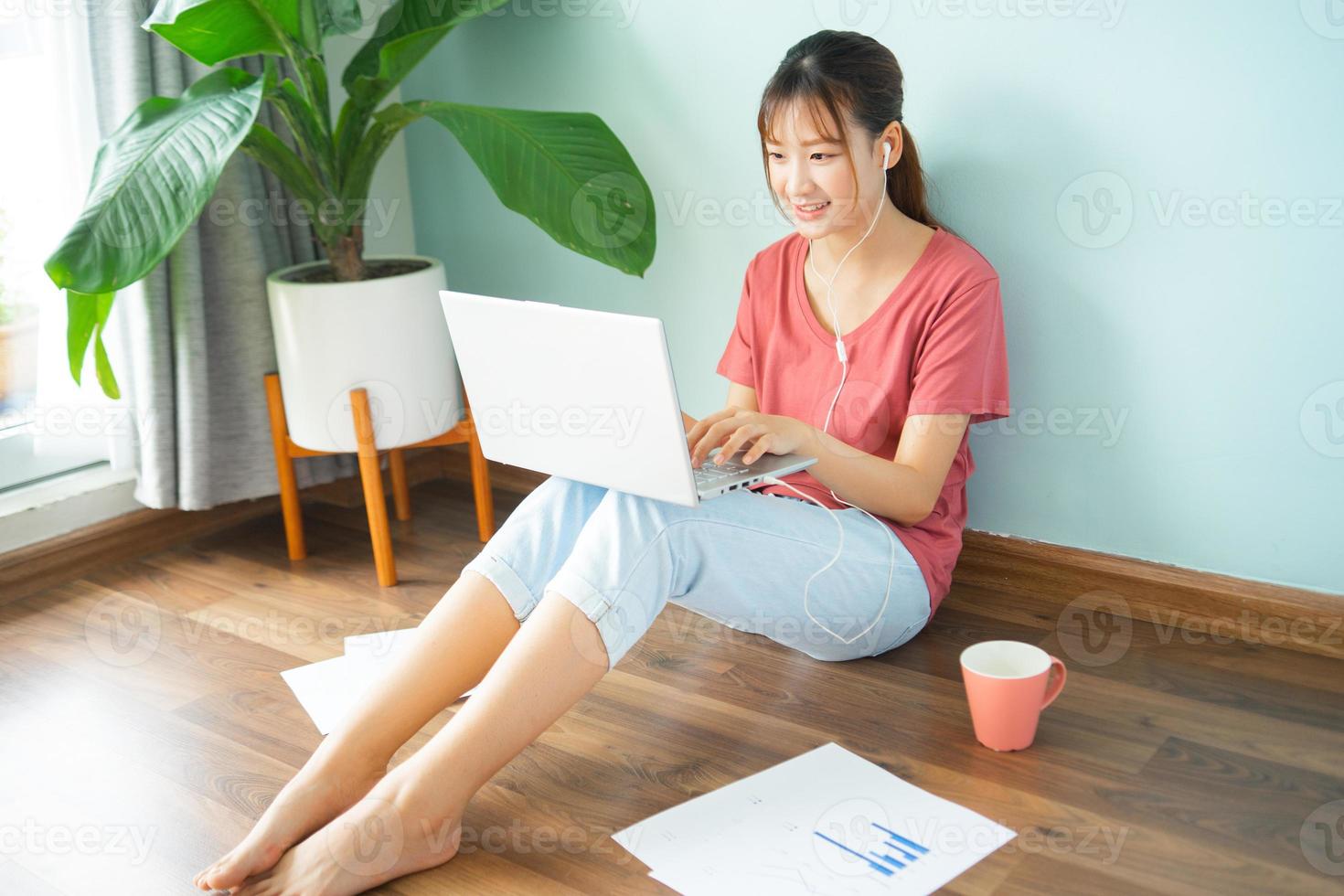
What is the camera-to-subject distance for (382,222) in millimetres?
2559

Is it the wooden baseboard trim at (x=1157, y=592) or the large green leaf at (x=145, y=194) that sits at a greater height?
the large green leaf at (x=145, y=194)

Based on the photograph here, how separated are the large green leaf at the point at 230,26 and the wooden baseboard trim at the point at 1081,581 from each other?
911 millimetres

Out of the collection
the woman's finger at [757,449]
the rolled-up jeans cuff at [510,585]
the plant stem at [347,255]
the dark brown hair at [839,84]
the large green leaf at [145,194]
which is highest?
the dark brown hair at [839,84]

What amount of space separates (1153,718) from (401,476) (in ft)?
4.74

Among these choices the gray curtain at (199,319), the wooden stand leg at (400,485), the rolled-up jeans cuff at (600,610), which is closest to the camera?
the rolled-up jeans cuff at (600,610)

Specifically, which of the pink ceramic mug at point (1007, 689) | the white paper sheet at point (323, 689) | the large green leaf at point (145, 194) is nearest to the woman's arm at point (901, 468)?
the pink ceramic mug at point (1007, 689)

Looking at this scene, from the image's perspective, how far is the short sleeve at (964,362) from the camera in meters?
1.58

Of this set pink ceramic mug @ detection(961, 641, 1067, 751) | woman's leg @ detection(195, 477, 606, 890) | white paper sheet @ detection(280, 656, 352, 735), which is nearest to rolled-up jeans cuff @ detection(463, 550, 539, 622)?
woman's leg @ detection(195, 477, 606, 890)

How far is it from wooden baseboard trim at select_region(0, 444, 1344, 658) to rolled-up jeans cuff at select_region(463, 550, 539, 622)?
0.80 m

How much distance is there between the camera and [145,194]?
70.1 inches

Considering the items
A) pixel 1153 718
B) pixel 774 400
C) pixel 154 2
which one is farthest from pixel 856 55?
pixel 154 2

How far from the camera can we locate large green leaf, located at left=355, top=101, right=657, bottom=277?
201 cm

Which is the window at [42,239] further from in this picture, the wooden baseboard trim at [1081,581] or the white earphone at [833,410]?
the white earphone at [833,410]

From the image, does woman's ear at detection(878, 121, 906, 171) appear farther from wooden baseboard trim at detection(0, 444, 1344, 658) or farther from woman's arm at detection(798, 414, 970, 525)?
wooden baseboard trim at detection(0, 444, 1344, 658)
